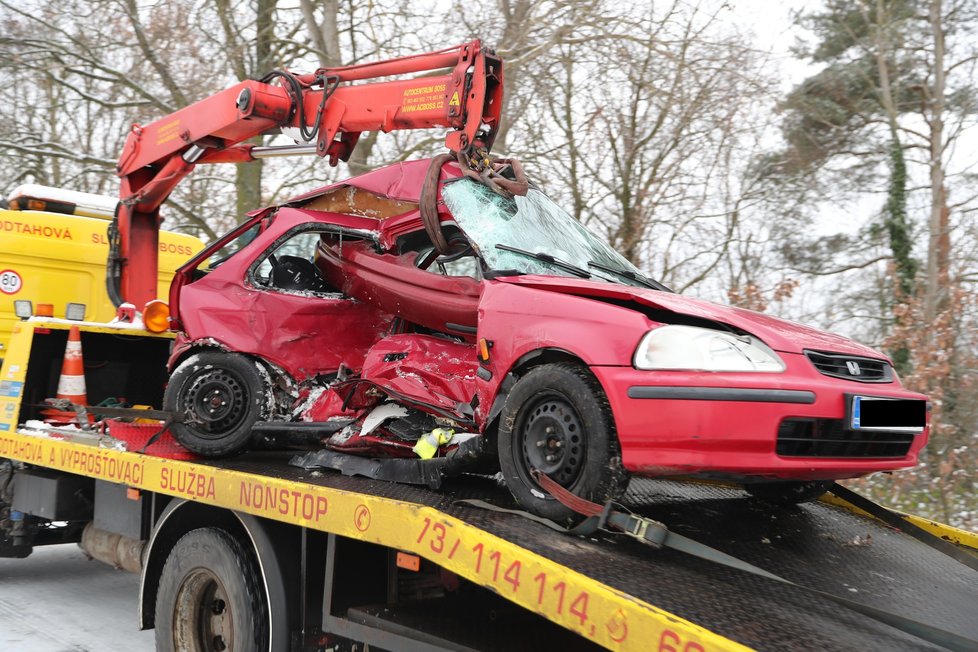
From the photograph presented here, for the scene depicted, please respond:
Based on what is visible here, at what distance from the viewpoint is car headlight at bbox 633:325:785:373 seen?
2859mm

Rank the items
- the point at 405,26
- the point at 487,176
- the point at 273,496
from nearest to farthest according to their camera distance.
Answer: the point at 273,496 → the point at 487,176 → the point at 405,26

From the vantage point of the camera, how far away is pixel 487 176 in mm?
4203

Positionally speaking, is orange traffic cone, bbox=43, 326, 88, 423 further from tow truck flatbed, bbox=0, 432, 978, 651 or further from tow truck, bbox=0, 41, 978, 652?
tow truck flatbed, bbox=0, 432, 978, 651

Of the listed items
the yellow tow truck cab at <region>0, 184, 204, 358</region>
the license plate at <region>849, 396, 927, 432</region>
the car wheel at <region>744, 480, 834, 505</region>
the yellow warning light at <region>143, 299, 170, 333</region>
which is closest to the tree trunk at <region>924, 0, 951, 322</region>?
the car wheel at <region>744, 480, 834, 505</region>

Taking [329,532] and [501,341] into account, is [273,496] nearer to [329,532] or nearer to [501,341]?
[329,532]

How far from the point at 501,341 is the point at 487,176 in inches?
43.9

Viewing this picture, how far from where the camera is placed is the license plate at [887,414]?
2.85m

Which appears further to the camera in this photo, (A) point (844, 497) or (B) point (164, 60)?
(B) point (164, 60)

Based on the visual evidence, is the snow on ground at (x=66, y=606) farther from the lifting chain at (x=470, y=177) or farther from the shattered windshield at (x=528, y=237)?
the shattered windshield at (x=528, y=237)

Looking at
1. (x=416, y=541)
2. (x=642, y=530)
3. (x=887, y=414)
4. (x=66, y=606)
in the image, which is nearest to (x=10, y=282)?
(x=66, y=606)

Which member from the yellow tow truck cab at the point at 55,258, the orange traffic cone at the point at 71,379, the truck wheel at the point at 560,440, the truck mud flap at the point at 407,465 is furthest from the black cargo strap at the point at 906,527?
the yellow tow truck cab at the point at 55,258

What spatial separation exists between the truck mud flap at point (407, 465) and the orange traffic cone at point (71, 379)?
2.53m

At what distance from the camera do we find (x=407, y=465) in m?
3.76

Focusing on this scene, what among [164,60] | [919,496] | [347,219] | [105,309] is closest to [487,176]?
[347,219]
